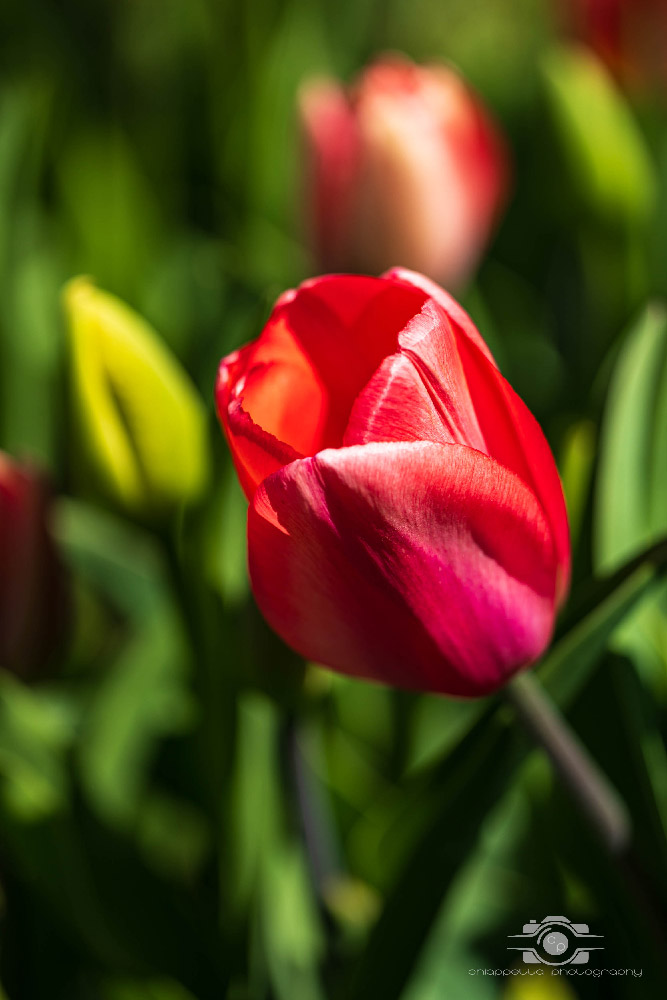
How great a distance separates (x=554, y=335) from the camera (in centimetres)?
80

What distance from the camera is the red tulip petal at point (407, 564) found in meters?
0.28

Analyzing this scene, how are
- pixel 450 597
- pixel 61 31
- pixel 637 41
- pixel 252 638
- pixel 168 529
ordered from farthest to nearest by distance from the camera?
pixel 61 31, pixel 637 41, pixel 168 529, pixel 252 638, pixel 450 597

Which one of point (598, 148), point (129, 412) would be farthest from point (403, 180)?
point (129, 412)

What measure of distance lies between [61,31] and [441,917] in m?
1.12

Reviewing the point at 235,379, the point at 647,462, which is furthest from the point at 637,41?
the point at 235,379

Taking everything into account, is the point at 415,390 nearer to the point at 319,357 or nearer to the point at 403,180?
the point at 319,357

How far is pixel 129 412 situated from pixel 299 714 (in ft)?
0.52

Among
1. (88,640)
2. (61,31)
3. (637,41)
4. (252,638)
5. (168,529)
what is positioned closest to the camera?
(252,638)

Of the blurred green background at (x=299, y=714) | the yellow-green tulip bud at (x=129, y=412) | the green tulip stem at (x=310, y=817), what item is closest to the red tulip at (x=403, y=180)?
the blurred green background at (x=299, y=714)

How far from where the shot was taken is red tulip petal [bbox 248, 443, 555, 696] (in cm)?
28

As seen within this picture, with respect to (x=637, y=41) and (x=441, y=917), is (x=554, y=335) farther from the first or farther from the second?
(x=441, y=917)
